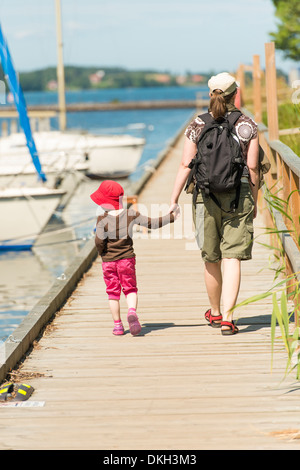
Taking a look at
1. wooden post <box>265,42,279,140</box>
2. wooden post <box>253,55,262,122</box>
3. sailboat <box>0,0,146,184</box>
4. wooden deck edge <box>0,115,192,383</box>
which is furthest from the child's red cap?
sailboat <box>0,0,146,184</box>

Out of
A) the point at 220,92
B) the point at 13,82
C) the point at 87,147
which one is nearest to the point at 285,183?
the point at 220,92

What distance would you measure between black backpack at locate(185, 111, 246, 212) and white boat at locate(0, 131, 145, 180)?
1156 centimetres

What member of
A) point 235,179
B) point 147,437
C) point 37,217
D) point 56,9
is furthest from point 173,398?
point 56,9

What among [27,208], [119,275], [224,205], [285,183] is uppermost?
[224,205]

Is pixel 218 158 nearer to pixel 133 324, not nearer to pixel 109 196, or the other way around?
pixel 109 196

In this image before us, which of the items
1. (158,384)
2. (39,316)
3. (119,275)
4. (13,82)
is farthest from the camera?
(13,82)

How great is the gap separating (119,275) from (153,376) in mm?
1127

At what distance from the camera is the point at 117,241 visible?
566 cm

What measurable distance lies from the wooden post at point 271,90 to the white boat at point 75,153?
906 centimetres

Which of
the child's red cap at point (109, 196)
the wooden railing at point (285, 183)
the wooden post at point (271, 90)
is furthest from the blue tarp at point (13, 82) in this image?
the child's red cap at point (109, 196)

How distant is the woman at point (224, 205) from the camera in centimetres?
521

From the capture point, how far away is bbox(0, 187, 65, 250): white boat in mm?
15078

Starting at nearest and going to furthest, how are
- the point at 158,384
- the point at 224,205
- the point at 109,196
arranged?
the point at 158,384
the point at 224,205
the point at 109,196

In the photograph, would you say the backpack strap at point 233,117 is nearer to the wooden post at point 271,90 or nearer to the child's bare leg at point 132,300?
the child's bare leg at point 132,300
